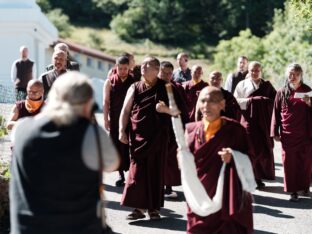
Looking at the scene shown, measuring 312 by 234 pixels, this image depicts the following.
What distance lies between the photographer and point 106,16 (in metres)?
96.6

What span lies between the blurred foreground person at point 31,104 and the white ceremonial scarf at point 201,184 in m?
2.30

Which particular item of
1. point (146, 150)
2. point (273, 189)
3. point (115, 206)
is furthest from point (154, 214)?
point (273, 189)

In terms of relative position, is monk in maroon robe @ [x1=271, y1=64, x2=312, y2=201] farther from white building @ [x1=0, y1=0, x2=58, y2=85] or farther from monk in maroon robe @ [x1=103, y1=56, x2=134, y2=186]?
white building @ [x1=0, y1=0, x2=58, y2=85]

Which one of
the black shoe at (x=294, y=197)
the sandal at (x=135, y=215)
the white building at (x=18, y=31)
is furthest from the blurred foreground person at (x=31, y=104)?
the white building at (x=18, y=31)

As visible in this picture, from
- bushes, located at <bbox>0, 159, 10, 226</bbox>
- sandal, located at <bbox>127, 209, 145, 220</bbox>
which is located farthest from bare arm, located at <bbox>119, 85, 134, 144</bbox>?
bushes, located at <bbox>0, 159, 10, 226</bbox>

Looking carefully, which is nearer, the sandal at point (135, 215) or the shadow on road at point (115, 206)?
the sandal at point (135, 215)

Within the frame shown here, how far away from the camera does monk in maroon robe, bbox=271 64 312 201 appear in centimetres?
1041

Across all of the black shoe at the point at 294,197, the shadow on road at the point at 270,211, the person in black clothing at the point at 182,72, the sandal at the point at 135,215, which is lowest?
the shadow on road at the point at 270,211

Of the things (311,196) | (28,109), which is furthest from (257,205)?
(28,109)

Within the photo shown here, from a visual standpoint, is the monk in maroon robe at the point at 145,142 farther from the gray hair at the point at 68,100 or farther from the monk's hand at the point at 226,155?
the gray hair at the point at 68,100

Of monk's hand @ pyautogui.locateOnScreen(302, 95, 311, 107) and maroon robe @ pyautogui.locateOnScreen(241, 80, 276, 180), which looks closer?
monk's hand @ pyautogui.locateOnScreen(302, 95, 311, 107)

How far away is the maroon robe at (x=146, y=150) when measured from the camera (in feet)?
28.9

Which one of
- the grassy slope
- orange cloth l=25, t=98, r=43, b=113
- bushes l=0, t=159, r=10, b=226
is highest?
the grassy slope

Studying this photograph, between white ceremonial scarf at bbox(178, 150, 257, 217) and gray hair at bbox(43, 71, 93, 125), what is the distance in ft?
6.38
